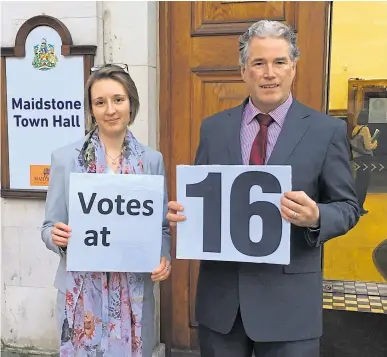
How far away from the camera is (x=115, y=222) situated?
6.21 feet

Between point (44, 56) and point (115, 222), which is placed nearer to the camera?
point (115, 222)

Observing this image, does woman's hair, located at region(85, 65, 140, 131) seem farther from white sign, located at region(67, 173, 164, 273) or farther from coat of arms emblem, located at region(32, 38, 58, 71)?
coat of arms emblem, located at region(32, 38, 58, 71)

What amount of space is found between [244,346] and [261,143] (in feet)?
2.45

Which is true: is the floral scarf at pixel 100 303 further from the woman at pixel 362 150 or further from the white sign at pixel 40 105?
the woman at pixel 362 150

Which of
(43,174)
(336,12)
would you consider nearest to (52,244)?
(43,174)

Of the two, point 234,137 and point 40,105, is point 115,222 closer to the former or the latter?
point 234,137

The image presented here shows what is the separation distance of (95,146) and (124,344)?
2.69 feet

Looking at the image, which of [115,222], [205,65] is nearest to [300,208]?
[115,222]

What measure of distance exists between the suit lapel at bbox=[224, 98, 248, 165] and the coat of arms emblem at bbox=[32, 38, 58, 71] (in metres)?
1.62

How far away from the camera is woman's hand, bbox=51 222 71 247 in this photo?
187 cm

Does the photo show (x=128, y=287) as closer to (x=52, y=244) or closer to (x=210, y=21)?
(x=52, y=244)

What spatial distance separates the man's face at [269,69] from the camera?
1666mm

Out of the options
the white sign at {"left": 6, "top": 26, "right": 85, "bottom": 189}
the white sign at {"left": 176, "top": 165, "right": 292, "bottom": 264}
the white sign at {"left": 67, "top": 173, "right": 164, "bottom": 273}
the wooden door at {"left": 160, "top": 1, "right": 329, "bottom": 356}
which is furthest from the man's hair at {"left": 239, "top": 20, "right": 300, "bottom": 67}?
the white sign at {"left": 6, "top": 26, "right": 85, "bottom": 189}

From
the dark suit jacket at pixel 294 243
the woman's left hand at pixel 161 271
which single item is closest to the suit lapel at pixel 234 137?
the dark suit jacket at pixel 294 243
